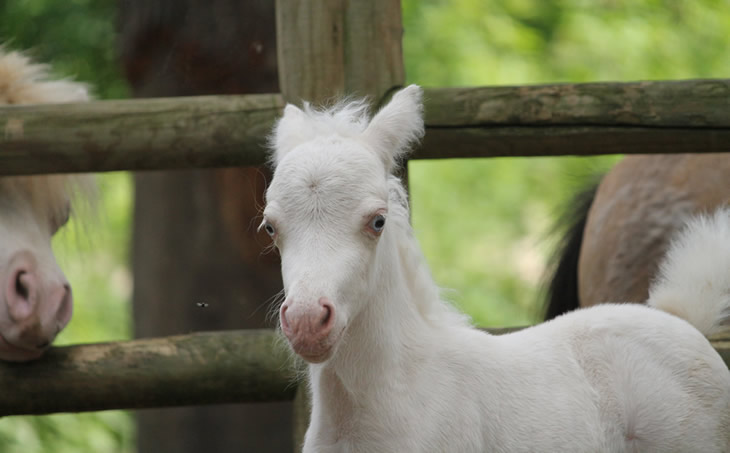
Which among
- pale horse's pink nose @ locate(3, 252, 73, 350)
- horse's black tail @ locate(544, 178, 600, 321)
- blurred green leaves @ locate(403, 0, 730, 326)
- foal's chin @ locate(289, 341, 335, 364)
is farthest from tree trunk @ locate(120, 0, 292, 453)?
foal's chin @ locate(289, 341, 335, 364)

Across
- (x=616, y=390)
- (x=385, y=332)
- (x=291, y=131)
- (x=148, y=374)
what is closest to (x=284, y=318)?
(x=385, y=332)

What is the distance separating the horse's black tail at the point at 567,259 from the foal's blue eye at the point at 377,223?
7.41 ft

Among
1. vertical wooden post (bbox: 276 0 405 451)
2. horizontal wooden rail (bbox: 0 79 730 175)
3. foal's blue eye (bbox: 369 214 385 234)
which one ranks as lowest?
foal's blue eye (bbox: 369 214 385 234)

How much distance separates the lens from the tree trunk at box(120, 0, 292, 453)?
486 cm

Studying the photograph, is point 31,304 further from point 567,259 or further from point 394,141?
point 567,259

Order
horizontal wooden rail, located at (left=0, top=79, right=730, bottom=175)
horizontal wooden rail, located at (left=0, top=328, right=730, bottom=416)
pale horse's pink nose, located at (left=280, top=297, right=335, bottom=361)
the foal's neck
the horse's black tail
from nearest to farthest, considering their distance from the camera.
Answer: pale horse's pink nose, located at (left=280, top=297, right=335, bottom=361) < the foal's neck < horizontal wooden rail, located at (left=0, top=79, right=730, bottom=175) < horizontal wooden rail, located at (left=0, top=328, right=730, bottom=416) < the horse's black tail

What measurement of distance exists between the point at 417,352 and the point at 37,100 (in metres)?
1.77

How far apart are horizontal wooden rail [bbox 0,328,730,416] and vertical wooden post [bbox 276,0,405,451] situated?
33.5 inches

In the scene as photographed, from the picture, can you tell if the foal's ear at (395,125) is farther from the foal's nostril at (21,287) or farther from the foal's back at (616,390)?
the foal's nostril at (21,287)

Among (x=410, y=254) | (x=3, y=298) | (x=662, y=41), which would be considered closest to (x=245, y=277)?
(x=3, y=298)

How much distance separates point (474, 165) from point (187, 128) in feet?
23.8

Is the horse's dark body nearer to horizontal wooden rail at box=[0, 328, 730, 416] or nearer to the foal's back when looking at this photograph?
the foal's back

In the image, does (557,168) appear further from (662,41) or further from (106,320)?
(106,320)

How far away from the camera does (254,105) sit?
260cm
